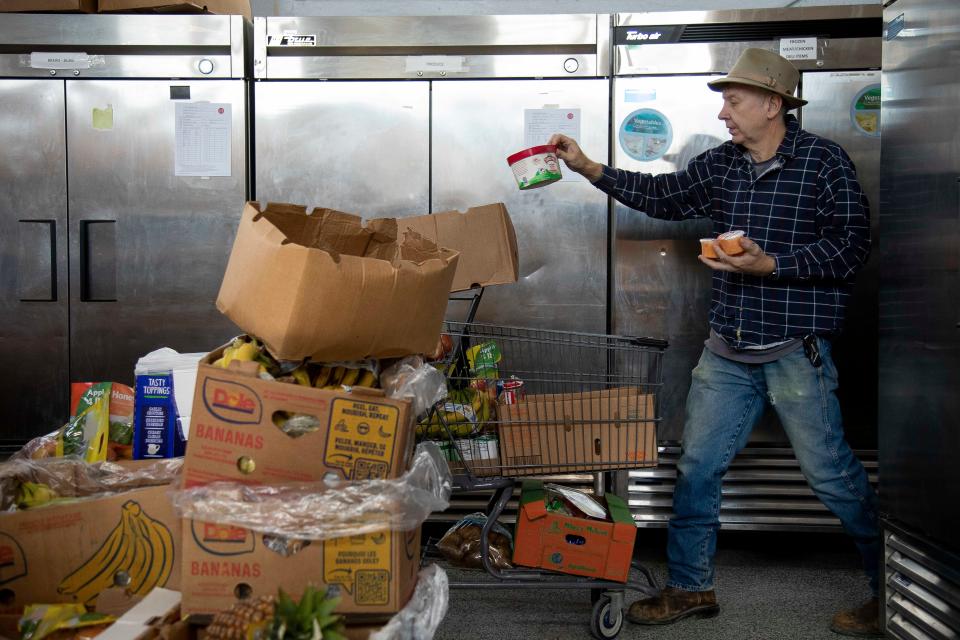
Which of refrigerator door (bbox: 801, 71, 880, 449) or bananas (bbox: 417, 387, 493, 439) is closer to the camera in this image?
bananas (bbox: 417, 387, 493, 439)

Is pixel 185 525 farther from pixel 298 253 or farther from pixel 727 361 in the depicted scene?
pixel 727 361

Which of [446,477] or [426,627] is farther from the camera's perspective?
[446,477]

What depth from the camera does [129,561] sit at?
1988 millimetres

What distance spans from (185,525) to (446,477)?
21.9 inches

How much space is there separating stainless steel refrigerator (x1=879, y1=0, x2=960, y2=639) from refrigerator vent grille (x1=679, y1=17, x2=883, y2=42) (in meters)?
1.03

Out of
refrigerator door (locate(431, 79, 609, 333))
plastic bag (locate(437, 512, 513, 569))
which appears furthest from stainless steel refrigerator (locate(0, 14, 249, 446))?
plastic bag (locate(437, 512, 513, 569))

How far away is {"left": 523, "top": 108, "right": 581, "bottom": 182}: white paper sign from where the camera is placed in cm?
404

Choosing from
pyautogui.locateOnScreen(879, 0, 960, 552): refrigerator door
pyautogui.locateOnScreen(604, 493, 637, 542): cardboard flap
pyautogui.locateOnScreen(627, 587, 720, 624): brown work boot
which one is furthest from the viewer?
pyautogui.locateOnScreen(627, 587, 720, 624): brown work boot

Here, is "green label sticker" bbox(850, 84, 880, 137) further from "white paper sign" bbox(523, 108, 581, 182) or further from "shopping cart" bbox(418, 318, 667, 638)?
"shopping cart" bbox(418, 318, 667, 638)

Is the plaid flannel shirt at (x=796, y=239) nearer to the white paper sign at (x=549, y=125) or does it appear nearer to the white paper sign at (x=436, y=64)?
the white paper sign at (x=549, y=125)

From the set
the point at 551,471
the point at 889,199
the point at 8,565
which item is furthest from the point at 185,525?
the point at 889,199

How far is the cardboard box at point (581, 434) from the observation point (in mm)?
2793

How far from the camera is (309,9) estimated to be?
6.29 metres

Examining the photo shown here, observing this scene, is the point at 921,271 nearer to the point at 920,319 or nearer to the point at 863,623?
the point at 920,319
